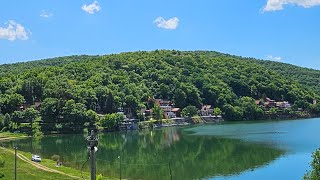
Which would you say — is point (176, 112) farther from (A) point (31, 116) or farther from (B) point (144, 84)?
(A) point (31, 116)

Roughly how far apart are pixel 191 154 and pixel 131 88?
71908 mm

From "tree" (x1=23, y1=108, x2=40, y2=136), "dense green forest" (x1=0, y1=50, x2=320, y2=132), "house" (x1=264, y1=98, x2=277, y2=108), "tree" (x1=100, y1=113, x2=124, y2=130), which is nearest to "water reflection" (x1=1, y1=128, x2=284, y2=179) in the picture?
"tree" (x1=23, y1=108, x2=40, y2=136)

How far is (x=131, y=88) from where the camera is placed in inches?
5502

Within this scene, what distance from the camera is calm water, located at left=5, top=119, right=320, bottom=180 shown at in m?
51.5

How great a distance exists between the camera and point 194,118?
14512 cm

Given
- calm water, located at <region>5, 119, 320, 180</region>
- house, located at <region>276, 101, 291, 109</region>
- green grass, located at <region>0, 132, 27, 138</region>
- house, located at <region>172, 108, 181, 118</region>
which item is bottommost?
calm water, located at <region>5, 119, 320, 180</region>

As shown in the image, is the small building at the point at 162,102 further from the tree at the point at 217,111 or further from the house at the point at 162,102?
the tree at the point at 217,111

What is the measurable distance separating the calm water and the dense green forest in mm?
11650

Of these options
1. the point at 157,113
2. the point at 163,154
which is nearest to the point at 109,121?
the point at 157,113

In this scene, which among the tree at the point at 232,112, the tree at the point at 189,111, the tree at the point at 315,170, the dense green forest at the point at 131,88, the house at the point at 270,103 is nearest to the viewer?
the tree at the point at 315,170

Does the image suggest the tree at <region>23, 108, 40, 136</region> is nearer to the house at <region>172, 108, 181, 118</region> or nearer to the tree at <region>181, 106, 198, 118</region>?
the house at <region>172, 108, 181, 118</region>

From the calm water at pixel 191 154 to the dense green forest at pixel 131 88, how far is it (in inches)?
459

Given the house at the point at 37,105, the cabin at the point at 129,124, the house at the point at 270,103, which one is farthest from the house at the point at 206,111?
the house at the point at 37,105

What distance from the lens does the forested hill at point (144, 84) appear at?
122062 millimetres
